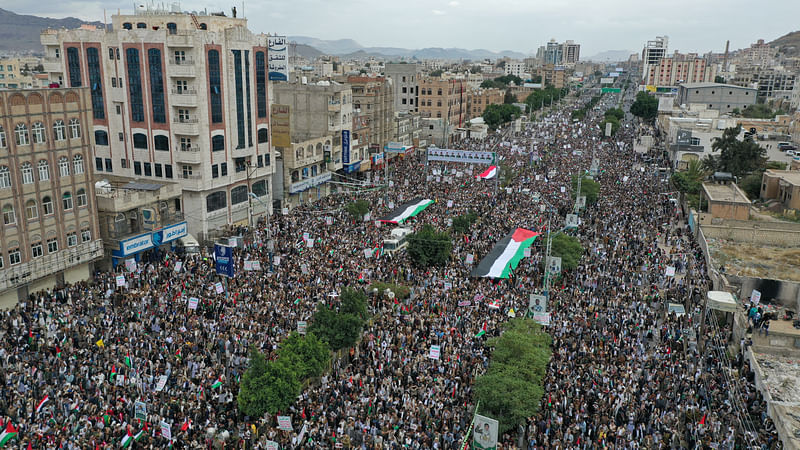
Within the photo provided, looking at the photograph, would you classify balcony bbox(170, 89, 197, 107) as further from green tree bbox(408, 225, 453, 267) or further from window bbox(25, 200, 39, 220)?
green tree bbox(408, 225, 453, 267)

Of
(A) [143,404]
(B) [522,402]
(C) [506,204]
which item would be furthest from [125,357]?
(C) [506,204]

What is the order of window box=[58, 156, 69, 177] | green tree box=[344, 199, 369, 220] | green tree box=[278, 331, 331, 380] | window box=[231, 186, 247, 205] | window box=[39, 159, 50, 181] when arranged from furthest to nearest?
window box=[231, 186, 247, 205], green tree box=[344, 199, 369, 220], window box=[58, 156, 69, 177], window box=[39, 159, 50, 181], green tree box=[278, 331, 331, 380]

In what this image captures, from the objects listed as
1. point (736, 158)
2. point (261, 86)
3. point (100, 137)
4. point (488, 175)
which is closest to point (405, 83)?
point (488, 175)

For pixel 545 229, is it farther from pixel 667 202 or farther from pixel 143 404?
pixel 143 404

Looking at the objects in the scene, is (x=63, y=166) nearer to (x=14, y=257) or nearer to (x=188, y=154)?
(x=14, y=257)

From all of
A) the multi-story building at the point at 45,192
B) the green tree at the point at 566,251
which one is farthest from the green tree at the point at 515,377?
the multi-story building at the point at 45,192

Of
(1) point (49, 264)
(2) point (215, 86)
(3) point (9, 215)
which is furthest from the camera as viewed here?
(2) point (215, 86)

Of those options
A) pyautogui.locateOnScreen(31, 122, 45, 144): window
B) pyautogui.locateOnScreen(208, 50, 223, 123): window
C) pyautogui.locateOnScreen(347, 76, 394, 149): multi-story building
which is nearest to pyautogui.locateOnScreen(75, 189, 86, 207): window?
pyautogui.locateOnScreen(31, 122, 45, 144): window
